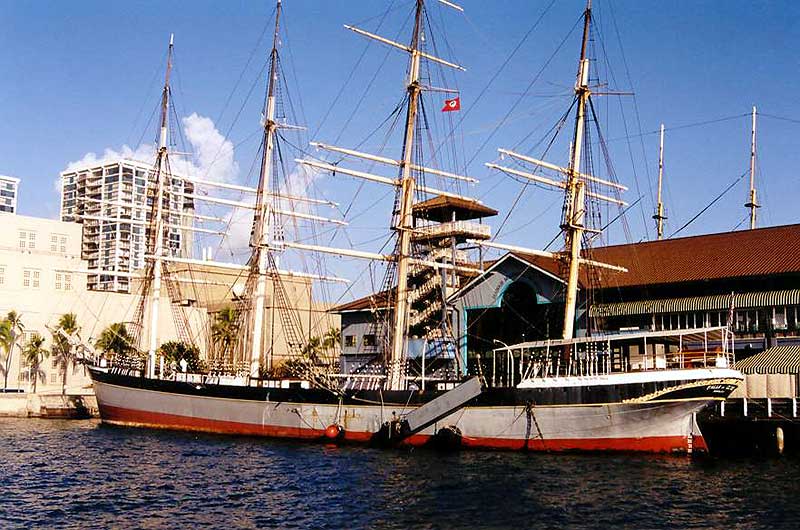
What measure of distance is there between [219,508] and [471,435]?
1769cm

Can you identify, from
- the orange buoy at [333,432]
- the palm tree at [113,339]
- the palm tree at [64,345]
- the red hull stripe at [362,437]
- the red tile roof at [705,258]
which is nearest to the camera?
the red hull stripe at [362,437]

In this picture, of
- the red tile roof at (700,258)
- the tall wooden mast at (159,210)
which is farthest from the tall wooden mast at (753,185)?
the tall wooden mast at (159,210)

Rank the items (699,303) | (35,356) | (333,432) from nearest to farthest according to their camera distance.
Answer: (333,432) < (699,303) < (35,356)

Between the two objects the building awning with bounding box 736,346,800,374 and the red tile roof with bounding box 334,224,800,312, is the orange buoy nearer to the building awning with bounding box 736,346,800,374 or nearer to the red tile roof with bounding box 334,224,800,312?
the red tile roof with bounding box 334,224,800,312

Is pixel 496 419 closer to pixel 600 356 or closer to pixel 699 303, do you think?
pixel 600 356

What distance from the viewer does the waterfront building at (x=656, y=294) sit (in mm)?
47438

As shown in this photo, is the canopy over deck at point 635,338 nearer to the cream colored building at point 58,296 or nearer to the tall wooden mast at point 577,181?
the tall wooden mast at point 577,181

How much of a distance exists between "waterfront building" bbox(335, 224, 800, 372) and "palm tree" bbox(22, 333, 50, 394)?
114 feet

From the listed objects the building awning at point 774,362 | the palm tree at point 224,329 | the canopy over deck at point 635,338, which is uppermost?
the palm tree at point 224,329

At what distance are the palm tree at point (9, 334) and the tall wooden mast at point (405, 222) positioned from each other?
40632 mm

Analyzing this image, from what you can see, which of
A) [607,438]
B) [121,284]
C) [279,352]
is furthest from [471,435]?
[121,284]

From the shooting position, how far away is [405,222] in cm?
5116

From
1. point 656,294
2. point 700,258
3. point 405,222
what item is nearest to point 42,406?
point 405,222

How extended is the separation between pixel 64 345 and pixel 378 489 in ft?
185
